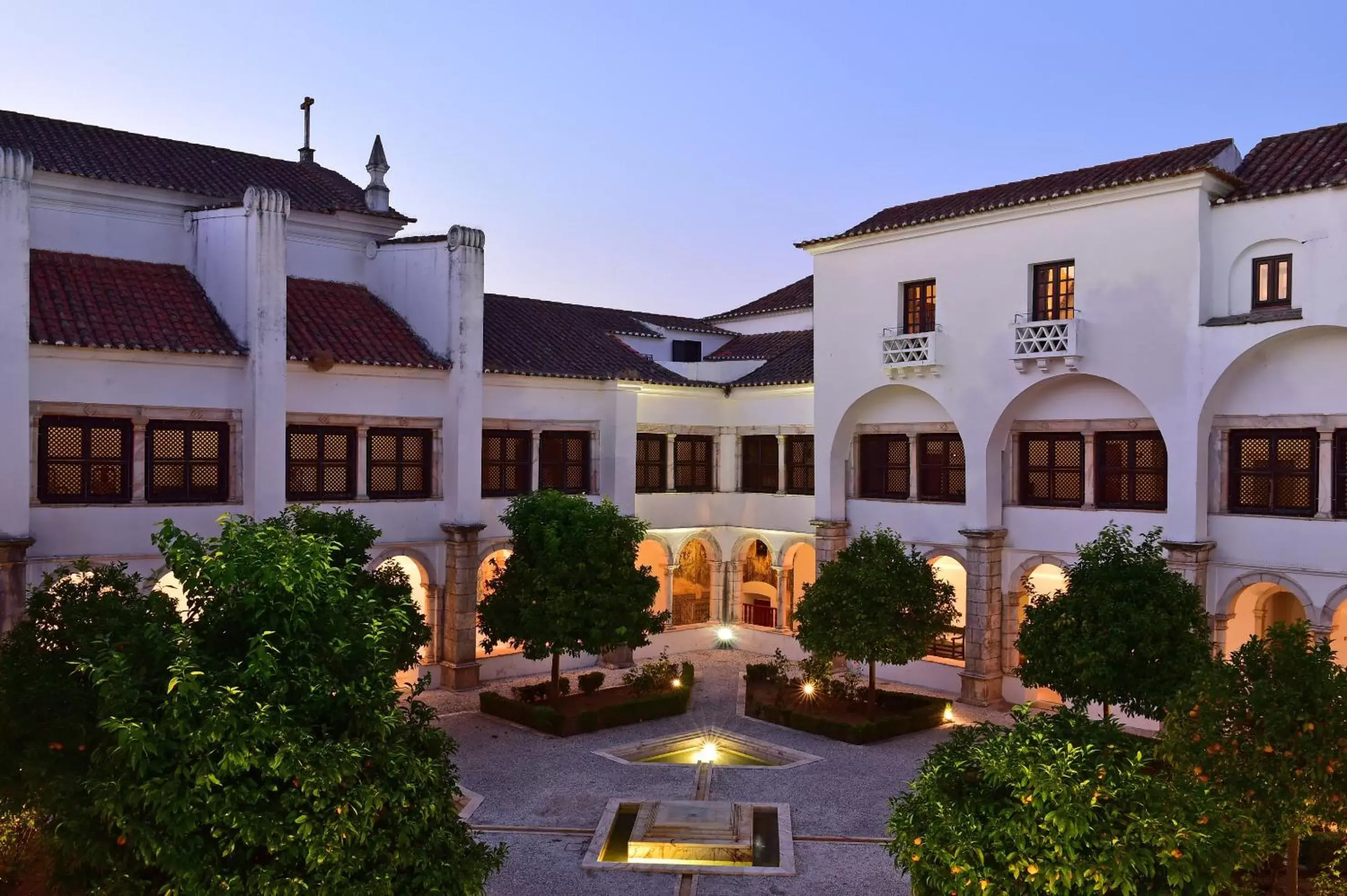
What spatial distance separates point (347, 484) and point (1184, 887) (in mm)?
20777

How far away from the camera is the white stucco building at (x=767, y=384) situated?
71.0 ft

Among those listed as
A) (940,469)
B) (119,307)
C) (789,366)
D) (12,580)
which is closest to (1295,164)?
(940,469)

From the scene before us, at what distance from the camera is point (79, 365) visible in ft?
71.0

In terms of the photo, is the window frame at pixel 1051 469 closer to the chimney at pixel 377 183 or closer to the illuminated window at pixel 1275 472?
the illuminated window at pixel 1275 472

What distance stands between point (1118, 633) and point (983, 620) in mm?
7065

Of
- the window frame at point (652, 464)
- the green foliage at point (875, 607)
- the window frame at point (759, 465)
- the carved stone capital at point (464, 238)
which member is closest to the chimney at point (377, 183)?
the carved stone capital at point (464, 238)

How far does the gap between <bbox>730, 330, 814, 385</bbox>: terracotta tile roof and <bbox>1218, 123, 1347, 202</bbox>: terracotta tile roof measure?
12260mm

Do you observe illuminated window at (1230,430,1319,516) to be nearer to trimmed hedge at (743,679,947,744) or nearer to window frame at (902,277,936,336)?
window frame at (902,277,936,336)

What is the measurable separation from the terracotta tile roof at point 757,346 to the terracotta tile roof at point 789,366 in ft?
0.11

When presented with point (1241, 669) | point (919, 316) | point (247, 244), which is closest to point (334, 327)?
point (247, 244)

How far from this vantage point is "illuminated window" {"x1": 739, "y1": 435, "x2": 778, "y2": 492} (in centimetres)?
3331

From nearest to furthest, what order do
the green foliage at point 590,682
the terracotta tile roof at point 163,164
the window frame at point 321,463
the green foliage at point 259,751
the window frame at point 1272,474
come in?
the green foliage at point 259,751 → the window frame at point 1272,474 → the terracotta tile roof at point 163,164 → the window frame at point 321,463 → the green foliage at point 590,682

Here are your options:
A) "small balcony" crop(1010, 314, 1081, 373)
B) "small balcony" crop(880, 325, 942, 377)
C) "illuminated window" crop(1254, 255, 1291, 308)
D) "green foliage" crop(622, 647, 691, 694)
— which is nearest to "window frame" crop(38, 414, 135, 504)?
"green foliage" crop(622, 647, 691, 694)

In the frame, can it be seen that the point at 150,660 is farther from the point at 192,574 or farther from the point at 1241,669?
the point at 1241,669
